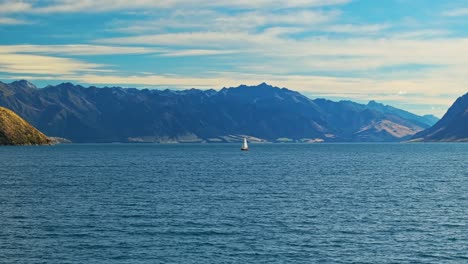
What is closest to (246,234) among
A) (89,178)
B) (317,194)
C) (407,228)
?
(407,228)

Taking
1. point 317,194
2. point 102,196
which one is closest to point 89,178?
point 102,196

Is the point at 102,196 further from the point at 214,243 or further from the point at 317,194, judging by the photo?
the point at 214,243

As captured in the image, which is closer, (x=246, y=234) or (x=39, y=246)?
(x=39, y=246)

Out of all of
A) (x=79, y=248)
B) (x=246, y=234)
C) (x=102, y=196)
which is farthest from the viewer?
(x=102, y=196)

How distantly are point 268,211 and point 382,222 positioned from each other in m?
19.4

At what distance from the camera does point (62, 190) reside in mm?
129625

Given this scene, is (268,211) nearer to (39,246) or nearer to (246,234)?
(246,234)

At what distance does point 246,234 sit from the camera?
249 feet

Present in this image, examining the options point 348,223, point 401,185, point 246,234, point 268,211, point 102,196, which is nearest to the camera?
point 246,234

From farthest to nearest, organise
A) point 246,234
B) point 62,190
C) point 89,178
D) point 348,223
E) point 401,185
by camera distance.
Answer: point 89,178, point 401,185, point 62,190, point 348,223, point 246,234

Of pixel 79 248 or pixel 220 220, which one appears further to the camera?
pixel 220 220

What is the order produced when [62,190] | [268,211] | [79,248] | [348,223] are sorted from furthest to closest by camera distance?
[62,190]
[268,211]
[348,223]
[79,248]

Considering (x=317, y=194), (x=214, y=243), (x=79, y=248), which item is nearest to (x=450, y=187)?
(x=317, y=194)

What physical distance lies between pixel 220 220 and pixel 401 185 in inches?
2816
